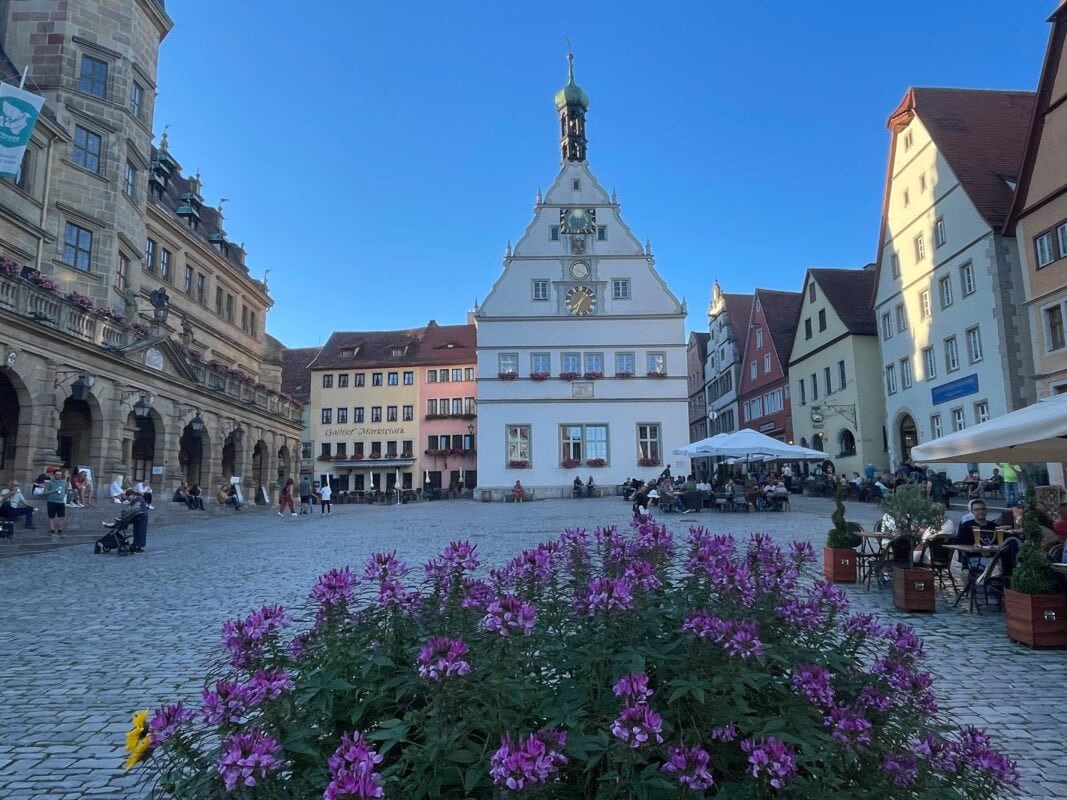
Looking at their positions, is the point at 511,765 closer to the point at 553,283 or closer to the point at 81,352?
the point at 81,352

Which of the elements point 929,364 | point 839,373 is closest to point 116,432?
point 929,364

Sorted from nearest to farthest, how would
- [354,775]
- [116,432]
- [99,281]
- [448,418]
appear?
[354,775] < [116,432] < [99,281] < [448,418]

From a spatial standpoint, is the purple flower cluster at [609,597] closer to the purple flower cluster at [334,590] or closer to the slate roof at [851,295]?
the purple flower cluster at [334,590]

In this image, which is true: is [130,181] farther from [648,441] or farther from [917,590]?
[917,590]

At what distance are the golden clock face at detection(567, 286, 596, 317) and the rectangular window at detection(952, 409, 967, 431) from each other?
61.9ft

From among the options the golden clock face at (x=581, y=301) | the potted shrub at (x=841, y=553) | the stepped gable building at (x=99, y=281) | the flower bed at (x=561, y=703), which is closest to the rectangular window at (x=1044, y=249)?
the potted shrub at (x=841, y=553)

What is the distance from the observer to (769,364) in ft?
164

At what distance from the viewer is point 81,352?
832 inches

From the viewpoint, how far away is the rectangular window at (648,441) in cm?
3947

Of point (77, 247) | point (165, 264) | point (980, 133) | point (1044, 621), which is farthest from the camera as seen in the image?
point (165, 264)

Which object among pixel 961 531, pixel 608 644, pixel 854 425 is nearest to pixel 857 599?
pixel 961 531

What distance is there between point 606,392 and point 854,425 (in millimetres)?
13130

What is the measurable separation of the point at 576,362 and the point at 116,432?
931 inches

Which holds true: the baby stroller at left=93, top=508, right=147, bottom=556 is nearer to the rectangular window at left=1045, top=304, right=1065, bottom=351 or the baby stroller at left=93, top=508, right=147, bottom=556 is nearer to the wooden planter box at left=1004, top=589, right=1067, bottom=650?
the wooden planter box at left=1004, top=589, right=1067, bottom=650
